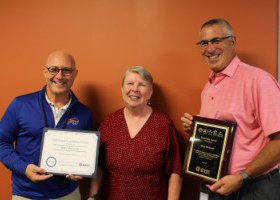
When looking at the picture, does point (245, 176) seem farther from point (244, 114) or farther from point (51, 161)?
point (51, 161)

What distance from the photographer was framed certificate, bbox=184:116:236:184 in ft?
4.40

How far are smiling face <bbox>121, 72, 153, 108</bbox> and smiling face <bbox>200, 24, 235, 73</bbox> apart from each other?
474 mm

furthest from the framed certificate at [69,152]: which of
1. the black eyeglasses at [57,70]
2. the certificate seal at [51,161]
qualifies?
the black eyeglasses at [57,70]

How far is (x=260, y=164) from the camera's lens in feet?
4.24

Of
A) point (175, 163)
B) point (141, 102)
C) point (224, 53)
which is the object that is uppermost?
point (224, 53)

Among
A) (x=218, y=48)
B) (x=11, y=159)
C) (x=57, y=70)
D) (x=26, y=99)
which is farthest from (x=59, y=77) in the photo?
(x=218, y=48)

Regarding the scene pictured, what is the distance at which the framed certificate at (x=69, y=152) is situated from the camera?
1.53m

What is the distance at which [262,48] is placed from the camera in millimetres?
1827

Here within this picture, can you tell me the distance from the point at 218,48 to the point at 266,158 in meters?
0.66

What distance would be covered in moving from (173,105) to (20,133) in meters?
1.14

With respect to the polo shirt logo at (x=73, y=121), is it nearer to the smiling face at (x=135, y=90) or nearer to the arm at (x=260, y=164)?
the smiling face at (x=135, y=90)

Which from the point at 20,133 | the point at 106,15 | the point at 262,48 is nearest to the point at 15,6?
the point at 106,15

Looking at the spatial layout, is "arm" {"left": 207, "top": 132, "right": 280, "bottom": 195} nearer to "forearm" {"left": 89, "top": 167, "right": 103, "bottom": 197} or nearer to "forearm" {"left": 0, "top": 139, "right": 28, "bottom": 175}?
"forearm" {"left": 89, "top": 167, "right": 103, "bottom": 197}

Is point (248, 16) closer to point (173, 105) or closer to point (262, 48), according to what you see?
point (262, 48)
